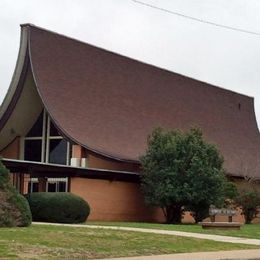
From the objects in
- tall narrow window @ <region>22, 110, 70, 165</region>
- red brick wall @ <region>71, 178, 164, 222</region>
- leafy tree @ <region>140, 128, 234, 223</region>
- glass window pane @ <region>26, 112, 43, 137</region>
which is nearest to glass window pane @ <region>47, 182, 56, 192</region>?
red brick wall @ <region>71, 178, 164, 222</region>

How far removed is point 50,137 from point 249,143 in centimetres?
2016

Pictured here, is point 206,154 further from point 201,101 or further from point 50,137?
point 201,101

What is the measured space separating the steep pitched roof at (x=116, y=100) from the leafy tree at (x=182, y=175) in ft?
9.42

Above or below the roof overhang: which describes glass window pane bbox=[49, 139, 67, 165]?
above

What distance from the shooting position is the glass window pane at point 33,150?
143 feet

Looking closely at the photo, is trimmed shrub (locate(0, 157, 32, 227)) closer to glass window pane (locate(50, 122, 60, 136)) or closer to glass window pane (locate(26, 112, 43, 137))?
glass window pane (locate(50, 122, 60, 136))

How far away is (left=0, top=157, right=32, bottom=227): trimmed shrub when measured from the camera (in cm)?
2107

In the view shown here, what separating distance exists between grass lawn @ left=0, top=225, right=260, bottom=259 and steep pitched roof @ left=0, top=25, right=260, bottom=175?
19466 millimetres

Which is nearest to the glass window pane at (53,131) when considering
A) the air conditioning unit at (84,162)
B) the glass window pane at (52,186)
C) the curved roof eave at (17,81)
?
the curved roof eave at (17,81)

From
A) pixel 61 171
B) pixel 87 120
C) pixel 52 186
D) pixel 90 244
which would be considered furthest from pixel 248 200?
pixel 90 244

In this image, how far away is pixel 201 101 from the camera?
52.3 metres

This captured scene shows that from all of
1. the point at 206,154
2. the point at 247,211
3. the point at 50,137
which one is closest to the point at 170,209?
the point at 206,154

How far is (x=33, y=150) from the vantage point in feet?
145

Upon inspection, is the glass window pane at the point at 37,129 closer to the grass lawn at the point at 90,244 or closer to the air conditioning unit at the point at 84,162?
the air conditioning unit at the point at 84,162
